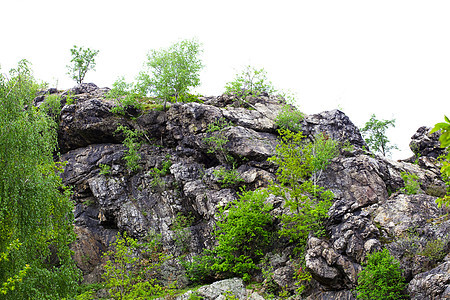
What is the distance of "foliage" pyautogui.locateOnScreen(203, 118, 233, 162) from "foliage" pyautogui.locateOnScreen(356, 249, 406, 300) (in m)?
15.9

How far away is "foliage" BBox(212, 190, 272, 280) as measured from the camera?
22.3 m

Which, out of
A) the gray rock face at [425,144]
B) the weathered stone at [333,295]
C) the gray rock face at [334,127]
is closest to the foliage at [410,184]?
the gray rock face at [425,144]

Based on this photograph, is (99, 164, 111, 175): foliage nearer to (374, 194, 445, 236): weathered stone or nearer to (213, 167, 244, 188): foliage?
(213, 167, 244, 188): foliage

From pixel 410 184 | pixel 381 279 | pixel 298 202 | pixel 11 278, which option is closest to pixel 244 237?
pixel 298 202

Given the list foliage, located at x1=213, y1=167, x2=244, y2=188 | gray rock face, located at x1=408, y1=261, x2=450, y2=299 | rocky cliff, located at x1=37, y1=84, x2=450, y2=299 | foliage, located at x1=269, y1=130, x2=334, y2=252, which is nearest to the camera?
gray rock face, located at x1=408, y1=261, x2=450, y2=299

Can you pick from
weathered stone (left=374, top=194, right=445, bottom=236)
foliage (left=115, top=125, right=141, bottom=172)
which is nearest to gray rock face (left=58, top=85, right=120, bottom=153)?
foliage (left=115, top=125, right=141, bottom=172)

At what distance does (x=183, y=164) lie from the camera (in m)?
31.4

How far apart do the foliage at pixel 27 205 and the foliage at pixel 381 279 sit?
46.3ft

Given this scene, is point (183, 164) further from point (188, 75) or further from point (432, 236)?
point (432, 236)

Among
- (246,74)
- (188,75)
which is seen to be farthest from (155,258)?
Answer: (246,74)

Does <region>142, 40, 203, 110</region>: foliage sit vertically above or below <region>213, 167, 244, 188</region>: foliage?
above

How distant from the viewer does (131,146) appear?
3228 cm

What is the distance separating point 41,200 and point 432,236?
19.4m

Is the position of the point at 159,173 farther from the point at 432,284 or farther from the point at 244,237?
the point at 432,284
